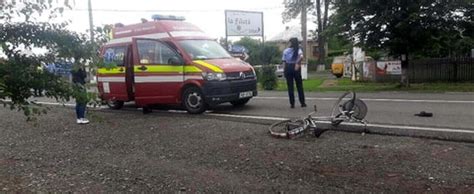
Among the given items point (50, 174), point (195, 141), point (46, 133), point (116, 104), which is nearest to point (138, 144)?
point (195, 141)

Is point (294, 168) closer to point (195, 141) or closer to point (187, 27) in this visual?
point (195, 141)

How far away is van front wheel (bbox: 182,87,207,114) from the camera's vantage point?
11.2 m

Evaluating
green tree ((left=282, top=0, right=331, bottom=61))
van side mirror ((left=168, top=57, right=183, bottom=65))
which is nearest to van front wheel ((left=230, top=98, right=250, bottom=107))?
van side mirror ((left=168, top=57, right=183, bottom=65))

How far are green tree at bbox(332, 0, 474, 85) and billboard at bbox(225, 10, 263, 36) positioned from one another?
11.9 metres

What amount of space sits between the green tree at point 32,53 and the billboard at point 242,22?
2520cm

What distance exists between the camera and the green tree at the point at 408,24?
55.2 ft

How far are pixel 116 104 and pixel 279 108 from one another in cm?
456

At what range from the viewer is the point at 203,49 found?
11.8 metres

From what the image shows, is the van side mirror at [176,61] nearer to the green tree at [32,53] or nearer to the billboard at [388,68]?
the green tree at [32,53]

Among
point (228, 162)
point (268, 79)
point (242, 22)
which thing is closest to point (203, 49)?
point (228, 162)

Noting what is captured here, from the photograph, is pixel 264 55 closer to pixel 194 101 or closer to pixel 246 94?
pixel 246 94

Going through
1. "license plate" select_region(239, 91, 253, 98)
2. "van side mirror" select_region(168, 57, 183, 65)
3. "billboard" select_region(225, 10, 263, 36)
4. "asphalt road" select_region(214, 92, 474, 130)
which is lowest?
"asphalt road" select_region(214, 92, 474, 130)

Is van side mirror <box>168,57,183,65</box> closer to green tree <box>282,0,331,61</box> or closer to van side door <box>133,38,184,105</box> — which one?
van side door <box>133,38,184,105</box>

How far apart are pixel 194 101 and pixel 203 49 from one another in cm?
130
